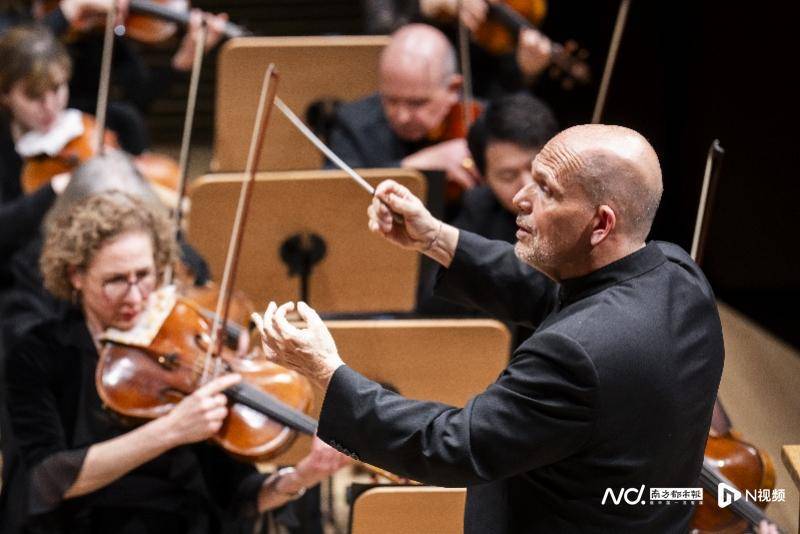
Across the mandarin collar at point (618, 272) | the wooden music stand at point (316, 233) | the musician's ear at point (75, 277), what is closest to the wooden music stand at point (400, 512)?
the mandarin collar at point (618, 272)

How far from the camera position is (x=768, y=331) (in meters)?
4.05

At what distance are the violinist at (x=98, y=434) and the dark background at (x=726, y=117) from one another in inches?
62.9

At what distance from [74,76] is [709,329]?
2973 millimetres

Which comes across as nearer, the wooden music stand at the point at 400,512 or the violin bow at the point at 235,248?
the wooden music stand at the point at 400,512

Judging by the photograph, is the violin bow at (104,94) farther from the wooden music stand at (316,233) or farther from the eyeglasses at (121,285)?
the eyeglasses at (121,285)

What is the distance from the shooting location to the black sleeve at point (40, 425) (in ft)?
7.29

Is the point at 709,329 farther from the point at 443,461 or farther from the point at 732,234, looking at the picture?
the point at 732,234

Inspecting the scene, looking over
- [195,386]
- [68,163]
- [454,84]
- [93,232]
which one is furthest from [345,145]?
[195,386]

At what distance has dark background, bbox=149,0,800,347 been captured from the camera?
3979 millimetres

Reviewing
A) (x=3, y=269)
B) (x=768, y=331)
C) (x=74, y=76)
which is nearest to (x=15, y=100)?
(x=3, y=269)

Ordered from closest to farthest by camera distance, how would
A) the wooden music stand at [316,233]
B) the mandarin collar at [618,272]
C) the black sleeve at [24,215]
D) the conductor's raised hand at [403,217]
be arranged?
the mandarin collar at [618,272]
the conductor's raised hand at [403,217]
the wooden music stand at [316,233]
the black sleeve at [24,215]

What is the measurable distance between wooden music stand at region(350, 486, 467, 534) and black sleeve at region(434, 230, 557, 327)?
332mm

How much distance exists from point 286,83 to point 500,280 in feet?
6.23

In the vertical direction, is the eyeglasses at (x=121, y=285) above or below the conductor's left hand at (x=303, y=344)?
Answer: below
